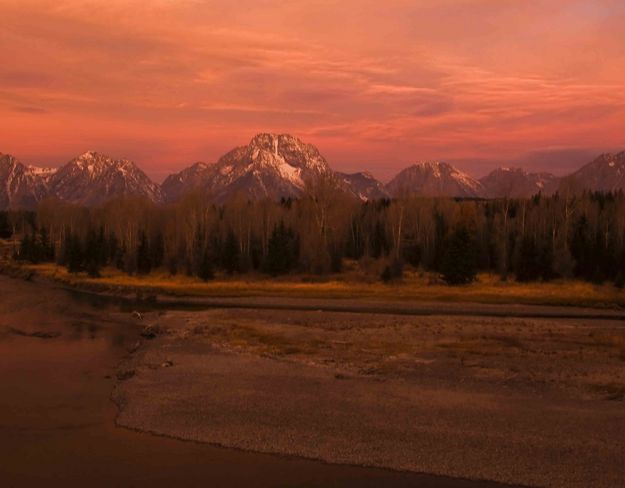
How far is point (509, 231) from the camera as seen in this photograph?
105 m

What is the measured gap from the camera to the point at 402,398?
→ 29.3m

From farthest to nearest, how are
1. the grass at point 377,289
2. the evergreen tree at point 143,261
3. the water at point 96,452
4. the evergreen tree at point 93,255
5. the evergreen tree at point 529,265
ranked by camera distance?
1. the evergreen tree at point 143,261
2. the evergreen tree at point 93,255
3. the evergreen tree at point 529,265
4. the grass at point 377,289
5. the water at point 96,452

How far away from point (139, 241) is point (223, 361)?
87154mm

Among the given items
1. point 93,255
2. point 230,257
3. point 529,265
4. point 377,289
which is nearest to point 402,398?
point 377,289

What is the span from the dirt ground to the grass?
1103 inches

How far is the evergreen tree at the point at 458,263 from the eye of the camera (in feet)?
281

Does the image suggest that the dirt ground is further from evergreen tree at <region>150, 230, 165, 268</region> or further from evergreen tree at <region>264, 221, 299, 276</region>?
evergreen tree at <region>150, 230, 165, 268</region>

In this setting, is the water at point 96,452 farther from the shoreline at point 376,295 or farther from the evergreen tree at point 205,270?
the evergreen tree at point 205,270

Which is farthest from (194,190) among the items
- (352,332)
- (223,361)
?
(223,361)

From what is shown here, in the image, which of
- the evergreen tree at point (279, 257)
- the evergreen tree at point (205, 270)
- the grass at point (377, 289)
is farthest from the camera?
the evergreen tree at point (279, 257)

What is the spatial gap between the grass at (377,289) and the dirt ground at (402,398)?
91.9 ft

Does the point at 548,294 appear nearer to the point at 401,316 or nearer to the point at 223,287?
the point at 401,316

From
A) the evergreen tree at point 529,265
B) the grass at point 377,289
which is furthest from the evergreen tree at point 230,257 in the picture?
the evergreen tree at point 529,265

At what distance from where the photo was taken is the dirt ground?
73.7ft
